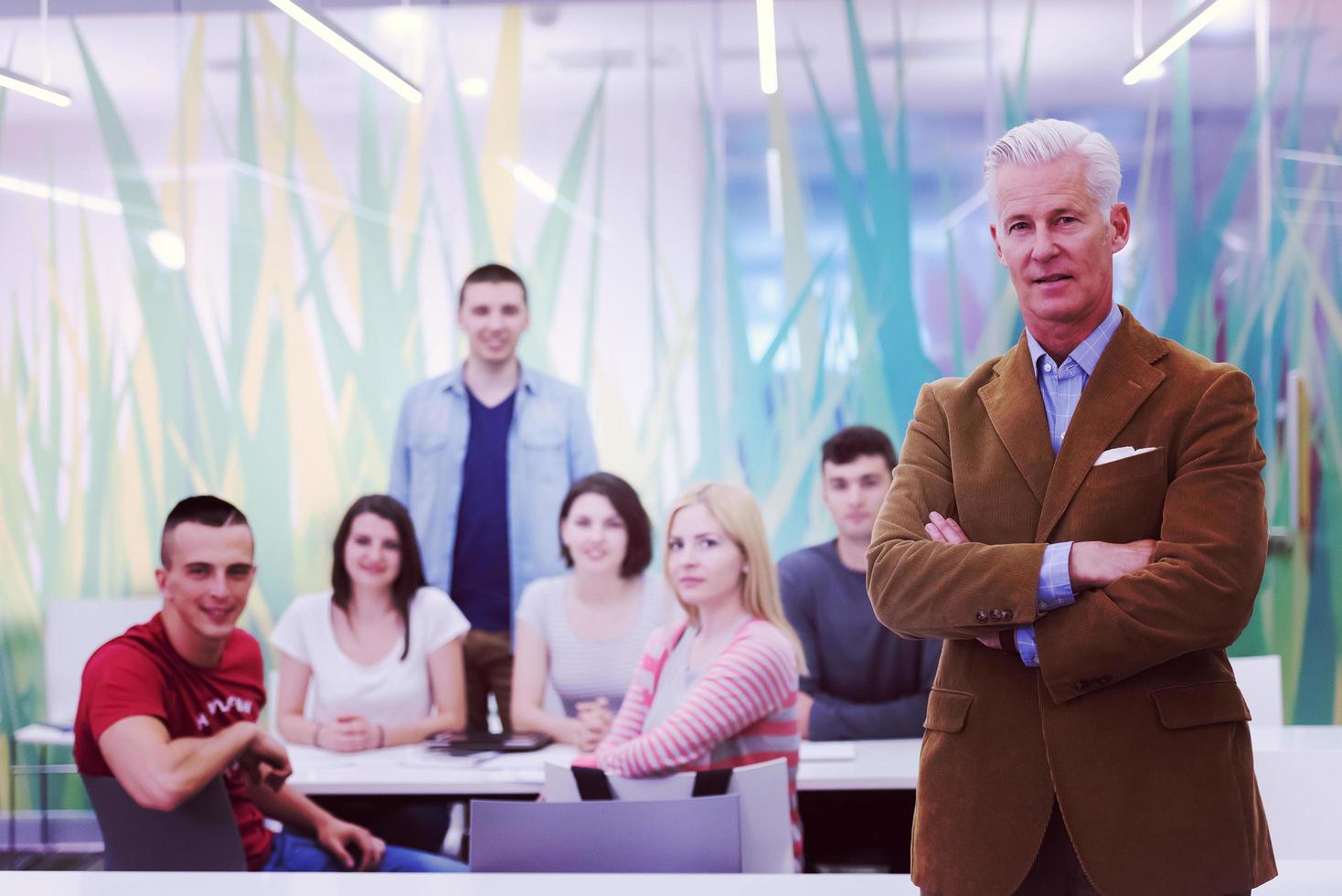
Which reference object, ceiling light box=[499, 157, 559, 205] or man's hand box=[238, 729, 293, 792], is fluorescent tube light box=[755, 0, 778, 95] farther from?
man's hand box=[238, 729, 293, 792]

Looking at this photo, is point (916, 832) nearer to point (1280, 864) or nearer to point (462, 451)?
point (1280, 864)

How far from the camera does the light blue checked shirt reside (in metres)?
1.51

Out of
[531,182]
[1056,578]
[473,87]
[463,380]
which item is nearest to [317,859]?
[1056,578]

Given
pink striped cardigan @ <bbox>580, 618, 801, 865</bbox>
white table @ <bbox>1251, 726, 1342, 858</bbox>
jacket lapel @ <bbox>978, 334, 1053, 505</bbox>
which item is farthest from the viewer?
pink striped cardigan @ <bbox>580, 618, 801, 865</bbox>

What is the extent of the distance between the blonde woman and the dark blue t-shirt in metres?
2.00

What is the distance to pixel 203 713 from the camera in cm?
273

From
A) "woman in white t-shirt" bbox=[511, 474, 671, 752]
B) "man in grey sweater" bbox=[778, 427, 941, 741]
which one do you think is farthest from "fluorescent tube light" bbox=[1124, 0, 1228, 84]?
"woman in white t-shirt" bbox=[511, 474, 671, 752]

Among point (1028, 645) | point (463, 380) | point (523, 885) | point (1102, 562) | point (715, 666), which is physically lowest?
point (523, 885)

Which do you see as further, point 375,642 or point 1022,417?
point 375,642

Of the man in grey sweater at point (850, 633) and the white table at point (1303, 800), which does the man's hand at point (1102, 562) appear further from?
the man in grey sweater at point (850, 633)

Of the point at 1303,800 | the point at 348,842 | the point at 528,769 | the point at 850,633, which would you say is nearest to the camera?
the point at 1303,800

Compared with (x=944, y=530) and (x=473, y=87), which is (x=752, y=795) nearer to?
(x=944, y=530)

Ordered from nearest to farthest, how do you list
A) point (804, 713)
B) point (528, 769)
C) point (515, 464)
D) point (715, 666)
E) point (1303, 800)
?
1. point (1303, 800)
2. point (715, 666)
3. point (528, 769)
4. point (804, 713)
5. point (515, 464)

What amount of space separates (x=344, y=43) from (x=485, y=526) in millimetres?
1966
